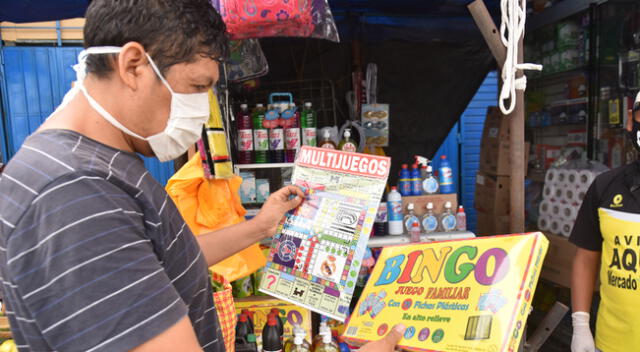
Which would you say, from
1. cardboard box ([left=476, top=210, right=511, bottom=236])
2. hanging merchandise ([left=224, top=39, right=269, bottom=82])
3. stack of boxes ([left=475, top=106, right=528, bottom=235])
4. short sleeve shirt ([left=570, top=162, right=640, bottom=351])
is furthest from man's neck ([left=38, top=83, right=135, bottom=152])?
stack of boxes ([left=475, top=106, right=528, bottom=235])

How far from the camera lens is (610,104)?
4.07 meters

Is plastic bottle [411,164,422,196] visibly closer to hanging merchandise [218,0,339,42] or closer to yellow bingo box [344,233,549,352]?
hanging merchandise [218,0,339,42]

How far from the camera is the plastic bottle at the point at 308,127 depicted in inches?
134

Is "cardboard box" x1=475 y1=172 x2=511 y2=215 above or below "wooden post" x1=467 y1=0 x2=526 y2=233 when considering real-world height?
below

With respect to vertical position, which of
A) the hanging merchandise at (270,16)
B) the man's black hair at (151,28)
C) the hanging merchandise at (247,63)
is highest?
the hanging merchandise at (270,16)

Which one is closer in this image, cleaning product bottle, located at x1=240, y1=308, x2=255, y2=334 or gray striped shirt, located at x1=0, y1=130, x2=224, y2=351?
gray striped shirt, located at x1=0, y1=130, x2=224, y2=351

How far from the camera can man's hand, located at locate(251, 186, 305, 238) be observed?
1770mm

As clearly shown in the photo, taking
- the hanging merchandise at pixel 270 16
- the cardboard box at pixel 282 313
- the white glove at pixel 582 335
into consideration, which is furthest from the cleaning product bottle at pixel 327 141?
the white glove at pixel 582 335

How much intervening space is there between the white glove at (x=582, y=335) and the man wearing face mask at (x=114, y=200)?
1.97 m

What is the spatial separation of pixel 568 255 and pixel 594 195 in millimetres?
2171

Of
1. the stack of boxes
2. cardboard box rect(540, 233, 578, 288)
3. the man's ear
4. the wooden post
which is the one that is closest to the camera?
the man's ear

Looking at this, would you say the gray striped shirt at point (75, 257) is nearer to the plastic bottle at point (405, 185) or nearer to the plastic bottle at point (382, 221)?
the plastic bottle at point (382, 221)

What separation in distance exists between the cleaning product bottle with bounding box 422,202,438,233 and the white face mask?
7.48 feet

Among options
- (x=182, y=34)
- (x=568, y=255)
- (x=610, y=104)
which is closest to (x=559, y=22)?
(x=610, y=104)
